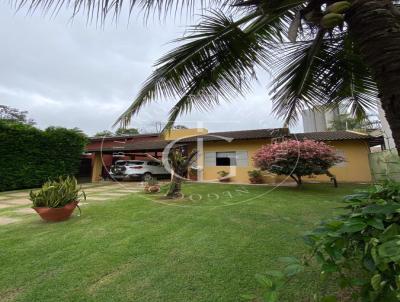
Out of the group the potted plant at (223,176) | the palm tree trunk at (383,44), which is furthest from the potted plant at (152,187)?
the palm tree trunk at (383,44)

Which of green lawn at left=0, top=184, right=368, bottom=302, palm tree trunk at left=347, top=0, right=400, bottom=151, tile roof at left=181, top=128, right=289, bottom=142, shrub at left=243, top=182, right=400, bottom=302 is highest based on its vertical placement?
tile roof at left=181, top=128, right=289, bottom=142

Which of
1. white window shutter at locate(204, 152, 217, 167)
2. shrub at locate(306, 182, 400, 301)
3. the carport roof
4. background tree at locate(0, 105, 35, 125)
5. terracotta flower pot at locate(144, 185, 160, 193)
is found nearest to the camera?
shrub at locate(306, 182, 400, 301)

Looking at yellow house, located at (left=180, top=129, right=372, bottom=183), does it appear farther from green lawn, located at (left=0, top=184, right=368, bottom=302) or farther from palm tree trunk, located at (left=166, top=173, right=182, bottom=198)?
green lawn, located at (left=0, top=184, right=368, bottom=302)

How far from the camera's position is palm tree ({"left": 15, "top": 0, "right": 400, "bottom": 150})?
1774 millimetres

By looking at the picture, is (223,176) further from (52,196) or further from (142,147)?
(52,196)

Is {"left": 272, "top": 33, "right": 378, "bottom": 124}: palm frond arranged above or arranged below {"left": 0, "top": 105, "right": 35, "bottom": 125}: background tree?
below

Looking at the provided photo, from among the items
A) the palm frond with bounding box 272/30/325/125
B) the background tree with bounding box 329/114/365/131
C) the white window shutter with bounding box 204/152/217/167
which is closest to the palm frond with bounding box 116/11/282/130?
the palm frond with bounding box 272/30/325/125

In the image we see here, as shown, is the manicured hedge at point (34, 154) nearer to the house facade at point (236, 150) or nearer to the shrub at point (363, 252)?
the house facade at point (236, 150)

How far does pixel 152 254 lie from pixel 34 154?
1323 centimetres

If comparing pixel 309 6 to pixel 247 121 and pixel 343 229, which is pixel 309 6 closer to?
pixel 343 229

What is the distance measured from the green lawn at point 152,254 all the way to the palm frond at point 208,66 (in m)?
1.98

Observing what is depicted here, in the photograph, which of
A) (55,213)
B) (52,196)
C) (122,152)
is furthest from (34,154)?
(55,213)

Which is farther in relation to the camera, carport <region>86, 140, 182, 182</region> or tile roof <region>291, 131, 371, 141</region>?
carport <region>86, 140, 182, 182</region>

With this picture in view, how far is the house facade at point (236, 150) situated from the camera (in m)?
13.9
